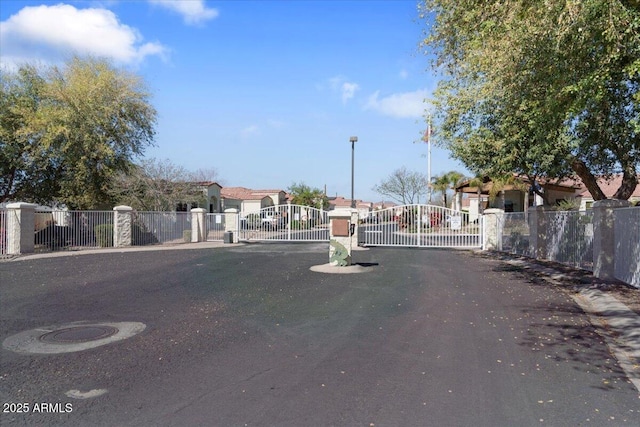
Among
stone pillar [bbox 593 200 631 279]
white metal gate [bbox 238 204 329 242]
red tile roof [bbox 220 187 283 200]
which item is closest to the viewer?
stone pillar [bbox 593 200 631 279]

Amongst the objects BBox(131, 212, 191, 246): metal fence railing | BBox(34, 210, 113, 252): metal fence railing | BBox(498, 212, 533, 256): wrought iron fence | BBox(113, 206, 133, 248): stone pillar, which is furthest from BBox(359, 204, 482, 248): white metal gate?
BBox(34, 210, 113, 252): metal fence railing

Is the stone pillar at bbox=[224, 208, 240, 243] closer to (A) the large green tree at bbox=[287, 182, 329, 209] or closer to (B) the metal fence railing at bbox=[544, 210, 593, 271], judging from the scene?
(B) the metal fence railing at bbox=[544, 210, 593, 271]

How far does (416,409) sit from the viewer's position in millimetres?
4223

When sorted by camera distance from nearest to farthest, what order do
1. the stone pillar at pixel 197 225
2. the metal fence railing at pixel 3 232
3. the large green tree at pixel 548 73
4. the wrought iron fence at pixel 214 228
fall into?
the large green tree at pixel 548 73
the metal fence railing at pixel 3 232
the stone pillar at pixel 197 225
the wrought iron fence at pixel 214 228

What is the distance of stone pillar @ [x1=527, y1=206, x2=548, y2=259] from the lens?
56.7ft

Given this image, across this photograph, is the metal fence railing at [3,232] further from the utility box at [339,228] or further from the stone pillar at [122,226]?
the utility box at [339,228]

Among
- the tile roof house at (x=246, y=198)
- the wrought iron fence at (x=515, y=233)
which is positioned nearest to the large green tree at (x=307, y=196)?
the tile roof house at (x=246, y=198)

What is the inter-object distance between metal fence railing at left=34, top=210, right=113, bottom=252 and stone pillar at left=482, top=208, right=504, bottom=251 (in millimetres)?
18664

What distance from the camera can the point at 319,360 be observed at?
18.3 ft

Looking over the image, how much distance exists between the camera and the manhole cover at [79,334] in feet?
21.3

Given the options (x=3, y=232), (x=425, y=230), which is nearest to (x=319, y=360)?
(x=3, y=232)

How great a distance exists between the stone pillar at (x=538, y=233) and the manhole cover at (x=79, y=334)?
15152mm

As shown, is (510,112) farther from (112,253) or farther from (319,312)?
(112,253)

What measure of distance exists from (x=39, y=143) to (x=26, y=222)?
19.8ft
